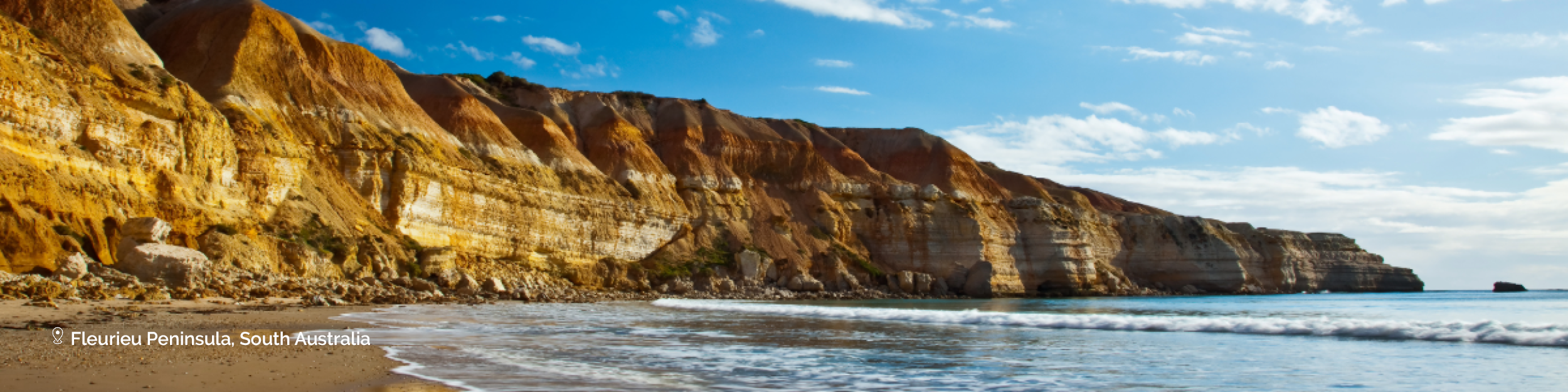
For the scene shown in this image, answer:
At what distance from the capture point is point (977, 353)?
1061cm

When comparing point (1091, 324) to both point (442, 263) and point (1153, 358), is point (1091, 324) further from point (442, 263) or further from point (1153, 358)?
point (442, 263)

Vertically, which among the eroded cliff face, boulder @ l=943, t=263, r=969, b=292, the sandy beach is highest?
the eroded cliff face

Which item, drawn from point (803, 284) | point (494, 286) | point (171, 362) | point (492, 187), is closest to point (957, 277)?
point (803, 284)

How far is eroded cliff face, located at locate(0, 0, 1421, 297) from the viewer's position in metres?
21.0


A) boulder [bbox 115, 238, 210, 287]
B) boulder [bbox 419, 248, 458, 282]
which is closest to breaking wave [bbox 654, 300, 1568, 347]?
boulder [bbox 419, 248, 458, 282]

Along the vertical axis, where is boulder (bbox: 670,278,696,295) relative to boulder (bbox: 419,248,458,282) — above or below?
below

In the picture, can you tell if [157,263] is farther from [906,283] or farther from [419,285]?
[906,283]

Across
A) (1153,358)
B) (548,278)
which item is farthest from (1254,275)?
(1153,358)

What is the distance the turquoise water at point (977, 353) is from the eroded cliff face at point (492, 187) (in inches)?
347

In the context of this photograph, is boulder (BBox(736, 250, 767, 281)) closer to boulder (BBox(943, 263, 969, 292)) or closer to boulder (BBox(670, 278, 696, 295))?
boulder (BBox(670, 278, 696, 295))

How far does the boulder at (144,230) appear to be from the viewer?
19.0 m

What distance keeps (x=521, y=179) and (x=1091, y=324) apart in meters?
27.0

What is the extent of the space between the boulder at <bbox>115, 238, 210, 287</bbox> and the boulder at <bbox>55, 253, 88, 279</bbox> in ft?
3.29

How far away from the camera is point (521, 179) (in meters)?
37.3
